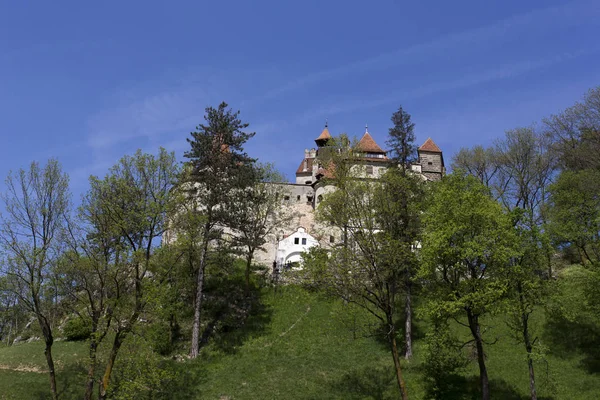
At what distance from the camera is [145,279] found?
21734mm

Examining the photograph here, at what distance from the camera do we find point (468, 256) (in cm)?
2095

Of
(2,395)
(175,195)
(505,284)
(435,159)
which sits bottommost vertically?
(2,395)

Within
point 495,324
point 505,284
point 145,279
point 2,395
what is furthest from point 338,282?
point 2,395

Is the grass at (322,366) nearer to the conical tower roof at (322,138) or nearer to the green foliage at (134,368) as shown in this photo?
the green foliage at (134,368)

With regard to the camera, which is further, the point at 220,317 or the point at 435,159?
the point at 435,159

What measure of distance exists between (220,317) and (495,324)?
17900 mm

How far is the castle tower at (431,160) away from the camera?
58.0m

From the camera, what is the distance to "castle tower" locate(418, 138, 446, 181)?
57969 millimetres

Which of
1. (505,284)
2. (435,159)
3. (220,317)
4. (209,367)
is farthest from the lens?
(435,159)

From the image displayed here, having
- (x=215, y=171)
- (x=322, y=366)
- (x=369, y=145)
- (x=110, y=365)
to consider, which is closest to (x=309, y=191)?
(x=369, y=145)

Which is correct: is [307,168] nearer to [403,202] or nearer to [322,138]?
[322,138]

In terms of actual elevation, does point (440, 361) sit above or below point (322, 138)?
below

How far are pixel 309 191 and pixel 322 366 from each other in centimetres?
3158

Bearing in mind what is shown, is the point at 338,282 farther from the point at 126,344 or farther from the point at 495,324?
the point at 495,324
